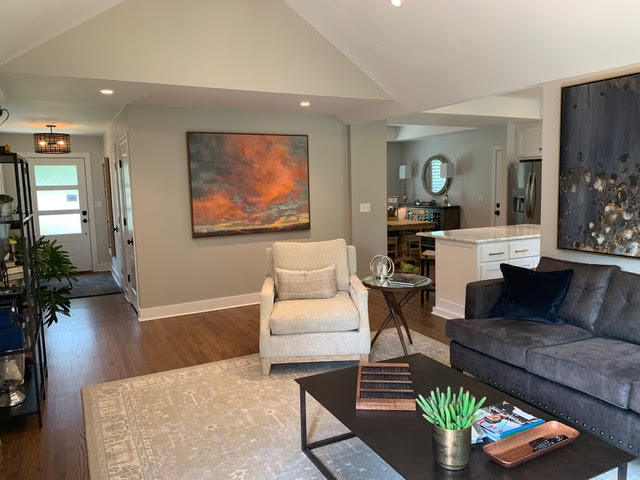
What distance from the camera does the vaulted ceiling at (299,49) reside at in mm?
3197

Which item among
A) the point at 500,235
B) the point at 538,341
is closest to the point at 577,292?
the point at 538,341

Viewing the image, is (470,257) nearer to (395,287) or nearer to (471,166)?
(395,287)

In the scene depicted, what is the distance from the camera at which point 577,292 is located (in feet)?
10.6

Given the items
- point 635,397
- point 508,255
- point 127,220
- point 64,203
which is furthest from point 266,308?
point 64,203

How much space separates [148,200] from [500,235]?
12.0ft

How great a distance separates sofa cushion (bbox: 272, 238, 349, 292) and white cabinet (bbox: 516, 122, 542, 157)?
494 centimetres

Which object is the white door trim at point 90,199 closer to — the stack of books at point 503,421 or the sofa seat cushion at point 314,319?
the sofa seat cushion at point 314,319

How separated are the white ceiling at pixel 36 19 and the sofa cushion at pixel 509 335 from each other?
10.6 ft

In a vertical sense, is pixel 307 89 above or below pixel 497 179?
above

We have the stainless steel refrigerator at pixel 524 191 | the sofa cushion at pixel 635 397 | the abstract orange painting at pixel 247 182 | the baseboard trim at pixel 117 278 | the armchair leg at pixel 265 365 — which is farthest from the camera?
the stainless steel refrigerator at pixel 524 191

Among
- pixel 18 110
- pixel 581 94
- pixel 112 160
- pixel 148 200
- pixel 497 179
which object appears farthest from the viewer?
pixel 497 179

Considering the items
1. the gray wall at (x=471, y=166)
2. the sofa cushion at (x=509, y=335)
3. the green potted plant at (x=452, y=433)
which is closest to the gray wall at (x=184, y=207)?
the sofa cushion at (x=509, y=335)

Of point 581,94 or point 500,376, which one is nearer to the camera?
point 500,376

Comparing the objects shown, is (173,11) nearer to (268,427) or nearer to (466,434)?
(268,427)
